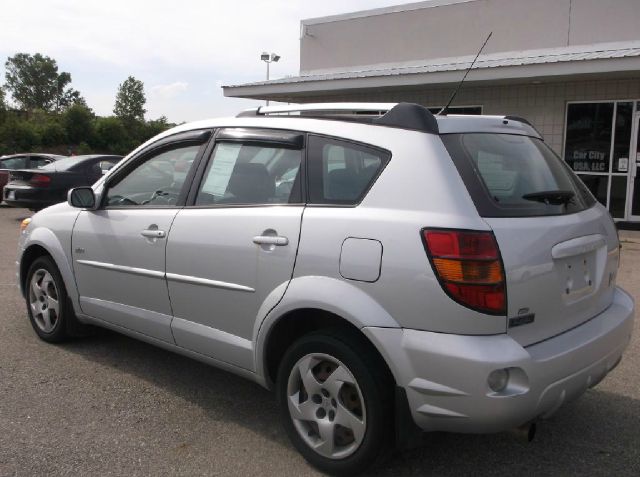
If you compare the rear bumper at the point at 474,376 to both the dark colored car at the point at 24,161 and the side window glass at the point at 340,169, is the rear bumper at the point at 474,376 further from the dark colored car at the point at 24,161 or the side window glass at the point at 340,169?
the dark colored car at the point at 24,161

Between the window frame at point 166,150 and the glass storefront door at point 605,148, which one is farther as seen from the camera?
the glass storefront door at point 605,148

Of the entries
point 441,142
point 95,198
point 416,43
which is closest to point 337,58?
point 416,43

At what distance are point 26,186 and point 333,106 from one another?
10664mm

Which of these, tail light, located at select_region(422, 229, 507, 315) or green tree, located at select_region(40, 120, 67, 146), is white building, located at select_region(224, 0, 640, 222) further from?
green tree, located at select_region(40, 120, 67, 146)

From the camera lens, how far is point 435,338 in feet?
8.39

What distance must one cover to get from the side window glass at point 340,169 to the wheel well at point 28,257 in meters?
2.72

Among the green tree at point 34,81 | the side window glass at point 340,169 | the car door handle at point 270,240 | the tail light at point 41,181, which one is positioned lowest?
the tail light at point 41,181

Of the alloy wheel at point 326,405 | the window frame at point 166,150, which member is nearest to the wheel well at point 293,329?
the alloy wheel at point 326,405

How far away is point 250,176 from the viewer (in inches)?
137

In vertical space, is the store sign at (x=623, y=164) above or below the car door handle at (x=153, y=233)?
above

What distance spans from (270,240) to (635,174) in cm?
1030

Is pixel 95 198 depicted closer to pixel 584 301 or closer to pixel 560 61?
pixel 584 301

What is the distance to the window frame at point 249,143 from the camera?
10.6 ft

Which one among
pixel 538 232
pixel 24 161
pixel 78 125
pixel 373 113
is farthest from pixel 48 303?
pixel 78 125
